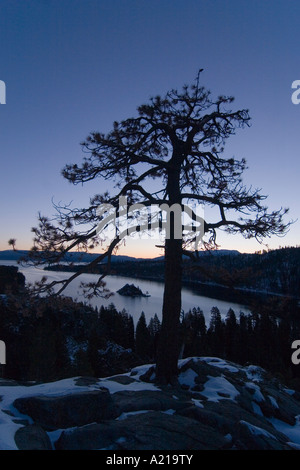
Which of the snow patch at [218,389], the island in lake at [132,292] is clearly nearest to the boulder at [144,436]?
the snow patch at [218,389]

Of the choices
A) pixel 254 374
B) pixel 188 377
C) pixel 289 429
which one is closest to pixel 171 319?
pixel 188 377

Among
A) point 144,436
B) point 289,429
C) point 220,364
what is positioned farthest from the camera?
point 220,364

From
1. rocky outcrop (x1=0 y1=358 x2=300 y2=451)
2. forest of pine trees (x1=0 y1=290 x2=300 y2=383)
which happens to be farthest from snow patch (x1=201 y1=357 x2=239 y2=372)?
forest of pine trees (x1=0 y1=290 x2=300 y2=383)

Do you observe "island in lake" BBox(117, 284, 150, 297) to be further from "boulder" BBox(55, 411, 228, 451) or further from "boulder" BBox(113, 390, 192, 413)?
"boulder" BBox(55, 411, 228, 451)

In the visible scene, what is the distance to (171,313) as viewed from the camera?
7.35 meters

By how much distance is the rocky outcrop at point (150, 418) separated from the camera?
13.4ft

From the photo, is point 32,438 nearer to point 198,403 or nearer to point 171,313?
point 198,403

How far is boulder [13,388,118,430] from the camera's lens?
4512 millimetres

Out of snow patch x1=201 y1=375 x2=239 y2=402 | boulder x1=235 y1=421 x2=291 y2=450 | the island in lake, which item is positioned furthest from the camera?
the island in lake

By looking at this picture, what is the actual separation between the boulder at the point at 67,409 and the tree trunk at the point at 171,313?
2.40m

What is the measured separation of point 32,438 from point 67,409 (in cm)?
84

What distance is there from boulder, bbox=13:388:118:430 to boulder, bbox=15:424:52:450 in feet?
0.84

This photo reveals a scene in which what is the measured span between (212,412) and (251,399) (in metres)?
2.42

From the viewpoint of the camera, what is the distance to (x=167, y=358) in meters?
7.22
